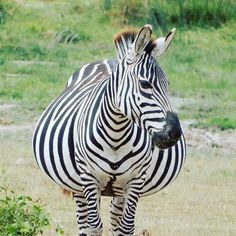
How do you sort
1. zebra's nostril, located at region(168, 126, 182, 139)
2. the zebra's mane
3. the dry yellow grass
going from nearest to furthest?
zebra's nostril, located at region(168, 126, 182, 139) < the zebra's mane < the dry yellow grass

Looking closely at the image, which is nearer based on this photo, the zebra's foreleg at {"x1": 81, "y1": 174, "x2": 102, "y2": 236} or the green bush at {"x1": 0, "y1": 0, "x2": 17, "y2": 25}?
the zebra's foreleg at {"x1": 81, "y1": 174, "x2": 102, "y2": 236}

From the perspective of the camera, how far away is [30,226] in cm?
513

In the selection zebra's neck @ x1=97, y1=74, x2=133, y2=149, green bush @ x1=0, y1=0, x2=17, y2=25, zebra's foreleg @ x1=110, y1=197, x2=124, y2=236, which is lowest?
green bush @ x1=0, y1=0, x2=17, y2=25

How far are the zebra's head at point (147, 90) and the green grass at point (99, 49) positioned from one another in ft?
22.9

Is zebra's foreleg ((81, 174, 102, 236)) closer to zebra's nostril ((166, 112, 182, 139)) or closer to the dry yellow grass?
zebra's nostril ((166, 112, 182, 139))

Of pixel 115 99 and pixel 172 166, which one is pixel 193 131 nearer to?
pixel 172 166

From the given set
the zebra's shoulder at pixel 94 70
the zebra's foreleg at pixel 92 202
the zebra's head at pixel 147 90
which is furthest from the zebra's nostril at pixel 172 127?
the zebra's shoulder at pixel 94 70

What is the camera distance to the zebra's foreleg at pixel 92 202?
720 centimetres

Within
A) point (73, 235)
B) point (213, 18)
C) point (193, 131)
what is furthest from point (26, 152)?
point (213, 18)

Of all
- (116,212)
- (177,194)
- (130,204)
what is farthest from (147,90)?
(177,194)

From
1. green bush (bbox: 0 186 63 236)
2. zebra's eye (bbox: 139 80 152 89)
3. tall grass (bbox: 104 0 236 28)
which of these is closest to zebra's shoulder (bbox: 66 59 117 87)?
zebra's eye (bbox: 139 80 152 89)

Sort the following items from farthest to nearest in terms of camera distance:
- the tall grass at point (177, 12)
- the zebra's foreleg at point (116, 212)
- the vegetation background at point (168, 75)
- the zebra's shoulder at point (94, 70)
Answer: the tall grass at point (177, 12)
the vegetation background at point (168, 75)
the zebra's shoulder at point (94, 70)
the zebra's foreleg at point (116, 212)

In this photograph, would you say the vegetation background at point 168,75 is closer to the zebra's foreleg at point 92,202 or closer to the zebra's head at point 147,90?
the zebra's foreleg at point 92,202

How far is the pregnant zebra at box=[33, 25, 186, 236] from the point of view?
6.61 m
